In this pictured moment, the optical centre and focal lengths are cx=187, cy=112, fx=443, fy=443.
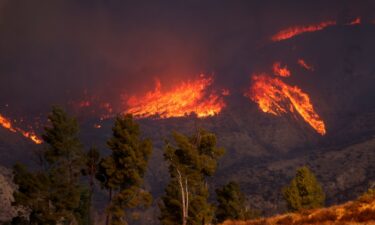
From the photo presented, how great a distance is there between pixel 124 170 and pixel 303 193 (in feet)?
107

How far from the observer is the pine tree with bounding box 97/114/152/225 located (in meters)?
48.4

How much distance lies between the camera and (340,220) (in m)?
24.1

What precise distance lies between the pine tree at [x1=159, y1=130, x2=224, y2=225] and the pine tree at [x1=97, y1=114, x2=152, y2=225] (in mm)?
3539

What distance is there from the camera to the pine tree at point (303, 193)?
67.8 metres

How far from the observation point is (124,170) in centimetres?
4853

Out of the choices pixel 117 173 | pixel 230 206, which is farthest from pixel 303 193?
pixel 117 173

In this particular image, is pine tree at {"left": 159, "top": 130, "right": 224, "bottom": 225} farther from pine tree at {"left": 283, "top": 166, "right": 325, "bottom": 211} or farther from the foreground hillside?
pine tree at {"left": 283, "top": 166, "right": 325, "bottom": 211}

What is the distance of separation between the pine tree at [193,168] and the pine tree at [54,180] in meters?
11.6

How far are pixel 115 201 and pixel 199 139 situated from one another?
11.5m

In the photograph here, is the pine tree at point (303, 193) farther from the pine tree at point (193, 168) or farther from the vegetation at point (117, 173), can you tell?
the vegetation at point (117, 173)

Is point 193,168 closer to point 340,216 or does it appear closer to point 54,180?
point 54,180

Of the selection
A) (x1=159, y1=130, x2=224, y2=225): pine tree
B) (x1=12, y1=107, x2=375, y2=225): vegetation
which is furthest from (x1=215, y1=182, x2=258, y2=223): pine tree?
(x1=12, y1=107, x2=375, y2=225): vegetation

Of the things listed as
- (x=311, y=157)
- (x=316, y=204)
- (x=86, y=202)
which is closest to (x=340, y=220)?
(x=316, y=204)

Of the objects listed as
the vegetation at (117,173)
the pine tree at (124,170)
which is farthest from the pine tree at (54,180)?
the pine tree at (124,170)
